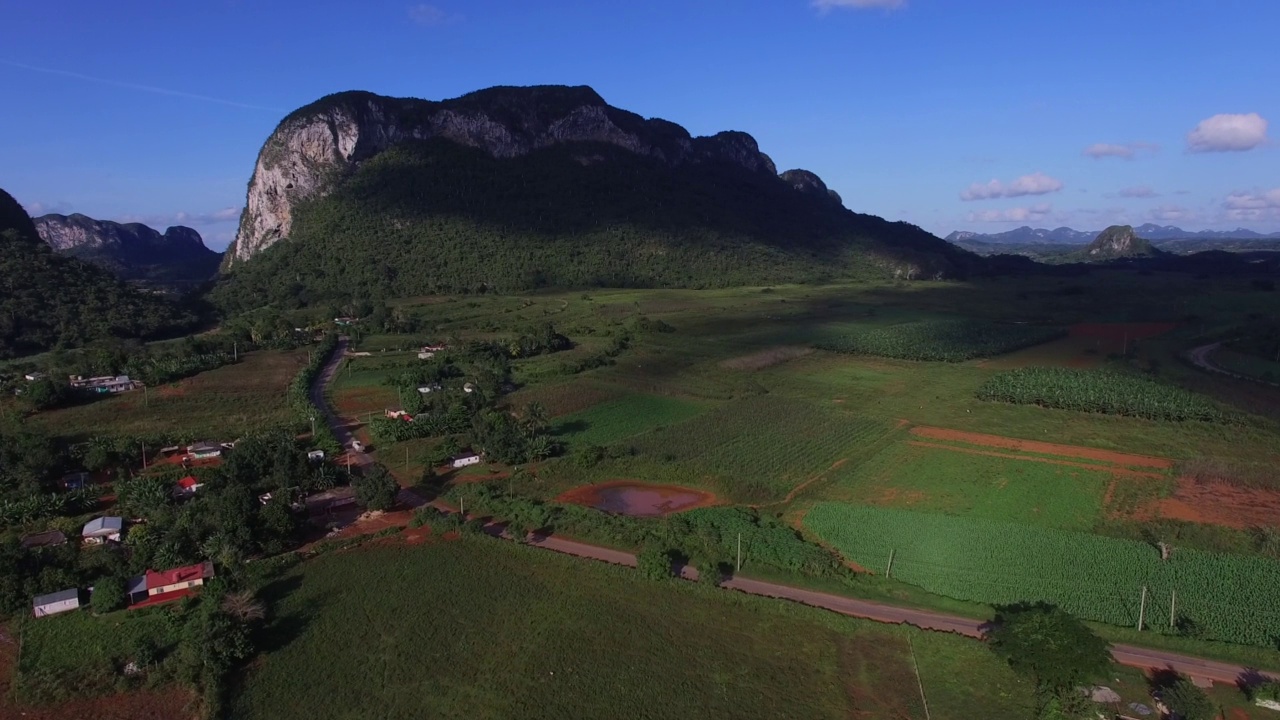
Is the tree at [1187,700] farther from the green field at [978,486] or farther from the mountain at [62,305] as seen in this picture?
the mountain at [62,305]

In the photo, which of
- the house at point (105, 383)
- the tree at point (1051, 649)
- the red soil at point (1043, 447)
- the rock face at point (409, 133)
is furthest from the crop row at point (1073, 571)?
the rock face at point (409, 133)

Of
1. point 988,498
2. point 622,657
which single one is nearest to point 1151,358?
point 988,498

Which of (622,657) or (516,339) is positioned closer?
(622,657)

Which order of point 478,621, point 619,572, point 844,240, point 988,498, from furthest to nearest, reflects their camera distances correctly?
point 844,240, point 988,498, point 619,572, point 478,621

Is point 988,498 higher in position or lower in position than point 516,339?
lower

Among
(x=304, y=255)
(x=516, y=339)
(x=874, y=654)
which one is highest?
(x=304, y=255)

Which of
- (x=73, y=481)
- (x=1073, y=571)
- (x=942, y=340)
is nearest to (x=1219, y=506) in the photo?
(x=1073, y=571)

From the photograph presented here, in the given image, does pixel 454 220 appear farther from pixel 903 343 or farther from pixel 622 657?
pixel 622 657
